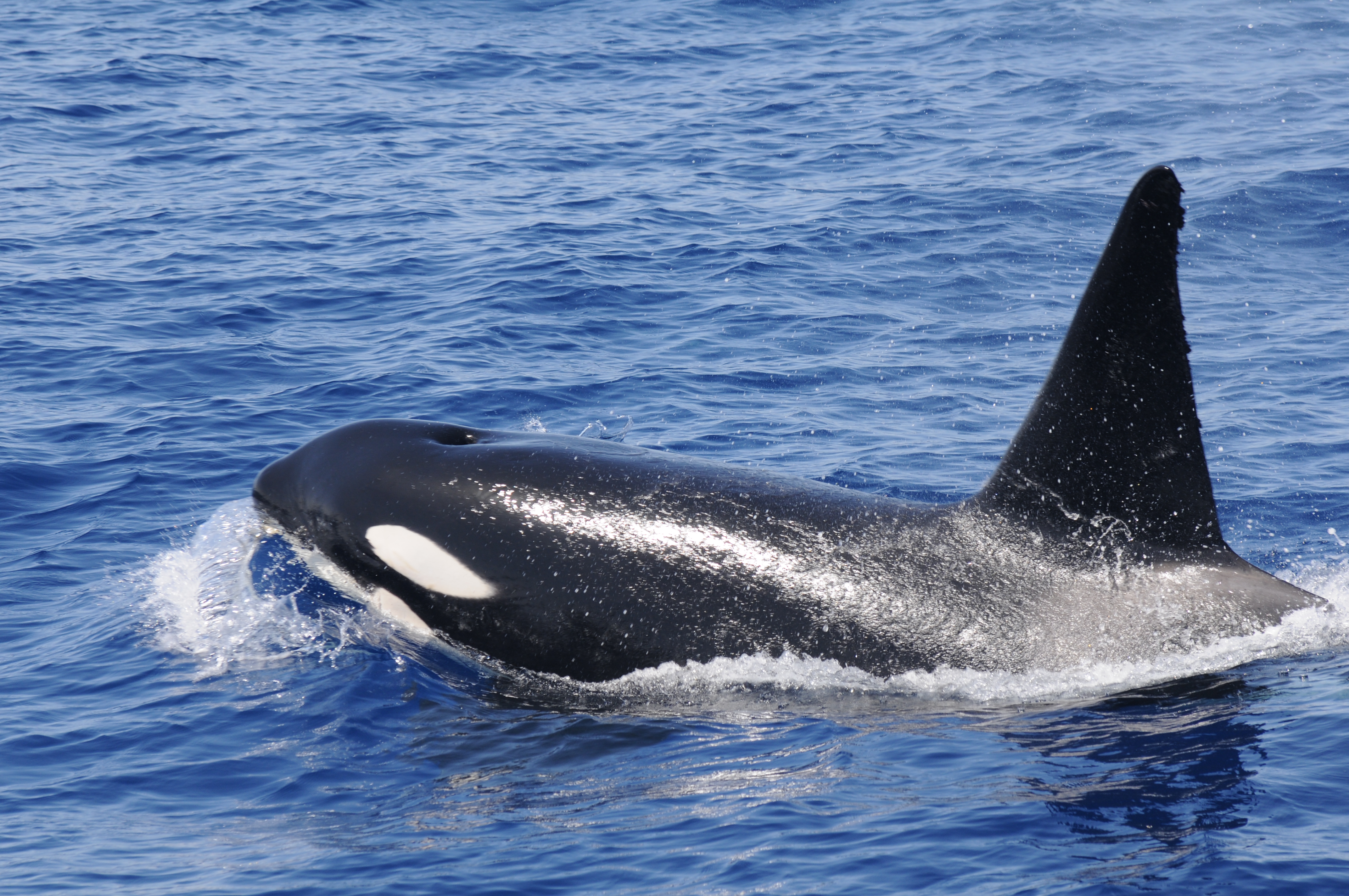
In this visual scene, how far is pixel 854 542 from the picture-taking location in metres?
8.62

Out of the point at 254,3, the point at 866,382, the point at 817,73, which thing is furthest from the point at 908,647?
the point at 254,3

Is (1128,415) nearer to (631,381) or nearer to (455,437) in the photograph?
(455,437)

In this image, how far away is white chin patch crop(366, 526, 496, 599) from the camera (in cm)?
909

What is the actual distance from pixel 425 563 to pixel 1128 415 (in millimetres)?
4526

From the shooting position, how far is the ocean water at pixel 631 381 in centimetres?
741

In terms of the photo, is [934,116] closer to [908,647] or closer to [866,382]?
[866,382]

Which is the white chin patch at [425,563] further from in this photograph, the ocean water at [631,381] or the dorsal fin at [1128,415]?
the dorsal fin at [1128,415]

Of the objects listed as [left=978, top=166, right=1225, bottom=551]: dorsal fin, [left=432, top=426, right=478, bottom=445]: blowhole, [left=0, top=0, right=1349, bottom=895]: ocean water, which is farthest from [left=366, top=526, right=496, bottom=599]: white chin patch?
[left=978, top=166, right=1225, bottom=551]: dorsal fin

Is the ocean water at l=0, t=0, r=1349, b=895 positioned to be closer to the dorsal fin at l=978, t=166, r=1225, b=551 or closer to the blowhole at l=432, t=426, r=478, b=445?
the dorsal fin at l=978, t=166, r=1225, b=551

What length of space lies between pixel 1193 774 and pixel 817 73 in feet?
87.5

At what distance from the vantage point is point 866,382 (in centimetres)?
1576

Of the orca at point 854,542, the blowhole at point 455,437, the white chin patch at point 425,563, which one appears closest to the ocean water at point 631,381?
the orca at point 854,542

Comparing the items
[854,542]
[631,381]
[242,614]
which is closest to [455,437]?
[242,614]

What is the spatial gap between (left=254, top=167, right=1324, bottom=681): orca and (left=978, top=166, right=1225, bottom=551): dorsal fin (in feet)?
0.04
